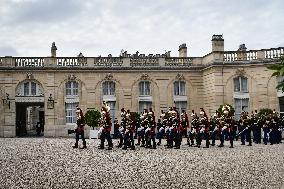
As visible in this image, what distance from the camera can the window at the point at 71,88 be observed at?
31656mm

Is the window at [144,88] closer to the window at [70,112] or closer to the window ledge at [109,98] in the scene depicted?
the window ledge at [109,98]

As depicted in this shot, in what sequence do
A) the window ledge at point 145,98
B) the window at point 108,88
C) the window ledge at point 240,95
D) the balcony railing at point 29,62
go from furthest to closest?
the window ledge at point 145,98
the window at point 108,88
the balcony railing at point 29,62
the window ledge at point 240,95

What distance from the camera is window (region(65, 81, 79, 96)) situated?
31.7 metres

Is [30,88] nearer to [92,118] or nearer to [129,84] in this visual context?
[92,118]

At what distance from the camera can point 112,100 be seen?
31.9 metres

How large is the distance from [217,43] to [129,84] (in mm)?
7557

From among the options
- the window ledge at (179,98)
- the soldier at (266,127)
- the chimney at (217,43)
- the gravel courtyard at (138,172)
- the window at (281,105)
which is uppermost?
the chimney at (217,43)

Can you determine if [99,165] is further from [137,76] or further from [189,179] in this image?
[137,76]

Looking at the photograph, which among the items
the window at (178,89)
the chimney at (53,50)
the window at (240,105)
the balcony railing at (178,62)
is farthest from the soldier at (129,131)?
the chimney at (53,50)

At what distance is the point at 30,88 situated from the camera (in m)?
31.3

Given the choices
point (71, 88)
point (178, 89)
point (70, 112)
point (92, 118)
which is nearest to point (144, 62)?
point (178, 89)

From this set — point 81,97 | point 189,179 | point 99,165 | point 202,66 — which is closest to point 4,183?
point 99,165

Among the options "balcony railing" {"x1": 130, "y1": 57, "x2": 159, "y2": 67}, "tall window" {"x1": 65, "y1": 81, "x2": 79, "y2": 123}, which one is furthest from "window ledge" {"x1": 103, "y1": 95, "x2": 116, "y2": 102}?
"balcony railing" {"x1": 130, "y1": 57, "x2": 159, "y2": 67}

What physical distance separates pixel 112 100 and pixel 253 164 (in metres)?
20.8
